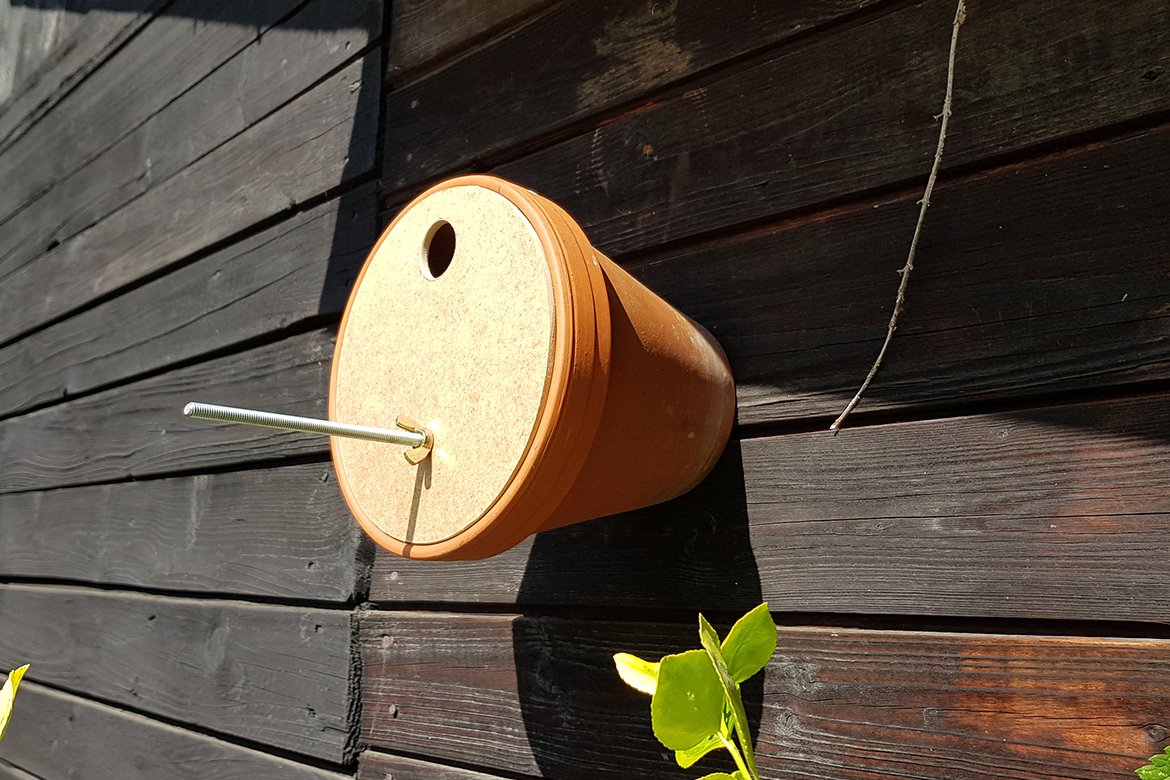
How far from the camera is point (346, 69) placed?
1.42 metres

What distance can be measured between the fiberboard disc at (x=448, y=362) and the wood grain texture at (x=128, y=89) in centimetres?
117

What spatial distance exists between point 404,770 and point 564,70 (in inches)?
38.1

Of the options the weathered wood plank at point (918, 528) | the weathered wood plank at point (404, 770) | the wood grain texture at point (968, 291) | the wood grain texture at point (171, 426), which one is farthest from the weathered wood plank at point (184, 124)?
the weathered wood plank at point (404, 770)

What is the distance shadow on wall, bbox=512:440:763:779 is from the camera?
831 mm

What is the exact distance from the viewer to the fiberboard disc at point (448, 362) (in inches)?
23.9

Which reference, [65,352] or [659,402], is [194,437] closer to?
[65,352]

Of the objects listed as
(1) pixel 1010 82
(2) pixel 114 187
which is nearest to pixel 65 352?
(2) pixel 114 187

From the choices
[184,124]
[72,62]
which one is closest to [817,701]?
[184,124]

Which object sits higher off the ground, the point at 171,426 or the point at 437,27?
the point at 437,27

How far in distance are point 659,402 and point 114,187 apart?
6.07ft

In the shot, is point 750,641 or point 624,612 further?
point 624,612

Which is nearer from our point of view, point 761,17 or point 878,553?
point 878,553

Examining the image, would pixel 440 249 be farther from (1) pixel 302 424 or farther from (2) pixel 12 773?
(2) pixel 12 773

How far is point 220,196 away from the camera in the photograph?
5.41 feet
